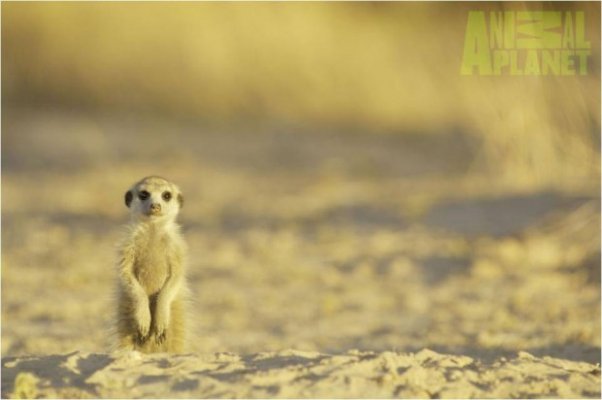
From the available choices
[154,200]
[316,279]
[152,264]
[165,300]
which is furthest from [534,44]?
[165,300]

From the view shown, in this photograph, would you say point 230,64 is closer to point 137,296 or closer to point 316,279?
point 316,279

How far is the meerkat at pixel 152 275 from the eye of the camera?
19.7ft

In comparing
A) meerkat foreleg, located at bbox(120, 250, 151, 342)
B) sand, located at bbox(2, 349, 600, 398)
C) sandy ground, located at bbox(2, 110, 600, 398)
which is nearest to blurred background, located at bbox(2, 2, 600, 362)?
sandy ground, located at bbox(2, 110, 600, 398)

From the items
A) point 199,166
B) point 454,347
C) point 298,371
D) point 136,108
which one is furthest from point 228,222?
point 136,108

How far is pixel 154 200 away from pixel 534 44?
6.57 metres

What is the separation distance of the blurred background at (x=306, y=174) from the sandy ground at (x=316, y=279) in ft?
0.13

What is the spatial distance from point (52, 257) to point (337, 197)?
465 centimetres

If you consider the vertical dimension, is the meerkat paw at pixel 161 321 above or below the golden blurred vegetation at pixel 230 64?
below

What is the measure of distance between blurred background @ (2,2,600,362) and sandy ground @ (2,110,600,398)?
0.04 m

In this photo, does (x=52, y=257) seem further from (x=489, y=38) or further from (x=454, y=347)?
(x=489, y=38)

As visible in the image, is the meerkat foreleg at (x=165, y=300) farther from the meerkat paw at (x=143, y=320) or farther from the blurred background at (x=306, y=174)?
the blurred background at (x=306, y=174)

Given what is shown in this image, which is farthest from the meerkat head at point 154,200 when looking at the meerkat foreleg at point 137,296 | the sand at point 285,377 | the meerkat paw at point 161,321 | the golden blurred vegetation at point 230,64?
the golden blurred vegetation at point 230,64

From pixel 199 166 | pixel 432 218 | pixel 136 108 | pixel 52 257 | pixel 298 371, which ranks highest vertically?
pixel 136 108

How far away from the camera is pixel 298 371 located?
504 centimetres
